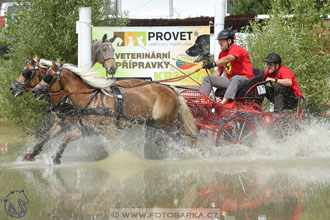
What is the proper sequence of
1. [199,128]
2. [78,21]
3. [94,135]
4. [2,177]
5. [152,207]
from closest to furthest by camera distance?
[152,207] < [2,177] < [94,135] < [199,128] < [78,21]

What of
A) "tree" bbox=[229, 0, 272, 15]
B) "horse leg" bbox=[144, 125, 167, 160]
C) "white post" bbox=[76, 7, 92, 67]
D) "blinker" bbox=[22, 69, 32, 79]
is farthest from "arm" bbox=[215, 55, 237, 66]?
"tree" bbox=[229, 0, 272, 15]

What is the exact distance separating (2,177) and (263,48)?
22.9ft

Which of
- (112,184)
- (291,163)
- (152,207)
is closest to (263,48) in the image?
(291,163)

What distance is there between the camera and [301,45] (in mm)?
13906

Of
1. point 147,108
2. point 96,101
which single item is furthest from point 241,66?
point 96,101

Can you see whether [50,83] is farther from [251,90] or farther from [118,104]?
→ [251,90]

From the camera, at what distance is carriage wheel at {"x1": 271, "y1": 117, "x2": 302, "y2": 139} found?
385 inches

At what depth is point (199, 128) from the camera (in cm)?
987

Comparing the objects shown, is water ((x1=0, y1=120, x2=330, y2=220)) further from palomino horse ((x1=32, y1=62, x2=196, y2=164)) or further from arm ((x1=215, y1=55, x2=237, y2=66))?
arm ((x1=215, y1=55, x2=237, y2=66))

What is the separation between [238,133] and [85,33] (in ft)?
13.3

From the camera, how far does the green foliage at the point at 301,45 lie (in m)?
13.0

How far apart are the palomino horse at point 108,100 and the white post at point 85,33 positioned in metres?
2.67

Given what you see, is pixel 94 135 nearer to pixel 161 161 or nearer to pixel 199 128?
pixel 161 161

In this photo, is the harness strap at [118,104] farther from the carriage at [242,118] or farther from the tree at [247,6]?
the tree at [247,6]
